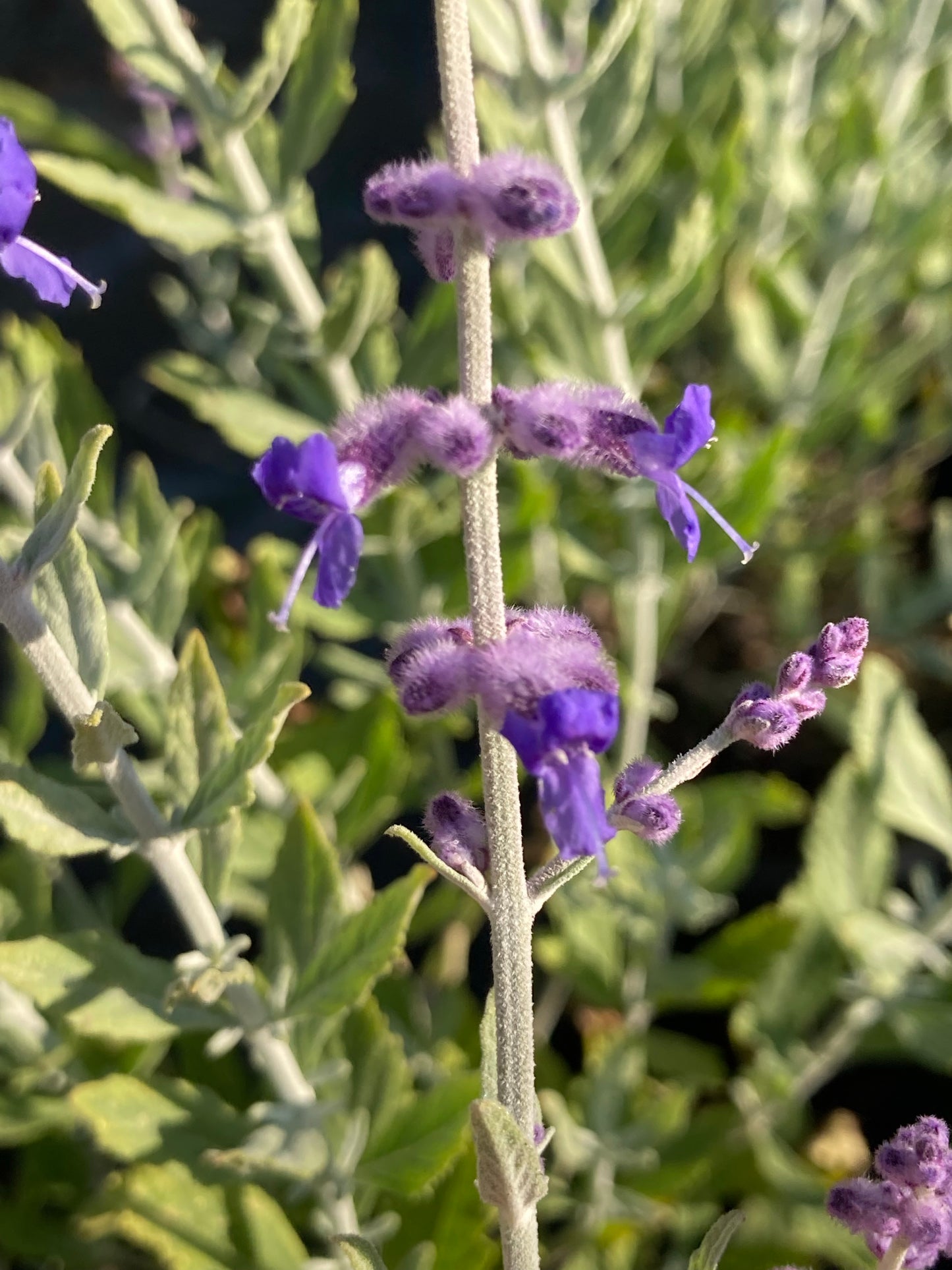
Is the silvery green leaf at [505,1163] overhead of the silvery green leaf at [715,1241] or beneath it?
overhead

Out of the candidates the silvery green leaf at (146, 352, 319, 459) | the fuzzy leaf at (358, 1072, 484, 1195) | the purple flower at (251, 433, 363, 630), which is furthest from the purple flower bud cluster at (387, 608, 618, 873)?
the silvery green leaf at (146, 352, 319, 459)

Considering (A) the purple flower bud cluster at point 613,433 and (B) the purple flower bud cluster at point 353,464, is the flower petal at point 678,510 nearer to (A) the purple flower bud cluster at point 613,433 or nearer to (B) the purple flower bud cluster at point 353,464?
(A) the purple flower bud cluster at point 613,433

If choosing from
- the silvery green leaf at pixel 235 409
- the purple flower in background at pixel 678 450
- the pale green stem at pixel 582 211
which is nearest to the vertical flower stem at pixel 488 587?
the purple flower in background at pixel 678 450

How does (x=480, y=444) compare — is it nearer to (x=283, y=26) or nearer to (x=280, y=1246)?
(x=283, y=26)

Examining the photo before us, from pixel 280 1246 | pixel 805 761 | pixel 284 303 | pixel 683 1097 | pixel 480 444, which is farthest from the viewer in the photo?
pixel 805 761

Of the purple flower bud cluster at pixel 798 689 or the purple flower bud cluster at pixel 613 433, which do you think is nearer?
the purple flower bud cluster at pixel 613 433

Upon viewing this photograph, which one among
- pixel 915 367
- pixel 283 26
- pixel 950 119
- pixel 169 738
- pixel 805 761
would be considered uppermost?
pixel 950 119

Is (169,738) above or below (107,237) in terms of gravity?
below

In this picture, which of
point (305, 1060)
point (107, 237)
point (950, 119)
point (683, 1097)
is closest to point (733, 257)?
point (950, 119)
